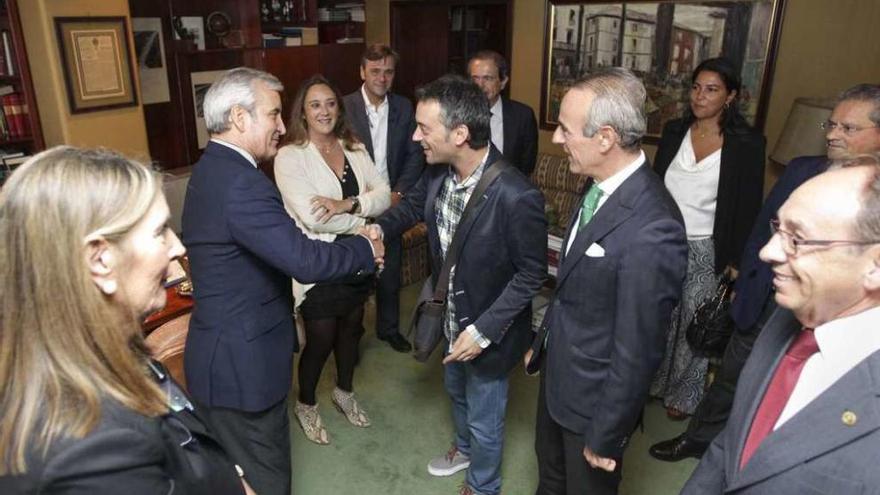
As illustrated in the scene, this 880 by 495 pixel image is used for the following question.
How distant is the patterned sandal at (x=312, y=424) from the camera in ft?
9.53

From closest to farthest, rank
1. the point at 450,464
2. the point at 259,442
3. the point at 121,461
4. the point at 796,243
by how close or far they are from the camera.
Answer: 1. the point at 121,461
2. the point at 796,243
3. the point at 259,442
4. the point at 450,464

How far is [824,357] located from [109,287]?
1.31 metres

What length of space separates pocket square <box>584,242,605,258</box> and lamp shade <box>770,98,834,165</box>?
7.77 feet

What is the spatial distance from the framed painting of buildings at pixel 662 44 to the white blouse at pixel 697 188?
1.51m

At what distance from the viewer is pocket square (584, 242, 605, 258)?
5.37 ft

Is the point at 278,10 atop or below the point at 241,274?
atop

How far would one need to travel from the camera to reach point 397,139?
3678mm

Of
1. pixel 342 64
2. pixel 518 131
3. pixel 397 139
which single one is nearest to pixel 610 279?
pixel 518 131

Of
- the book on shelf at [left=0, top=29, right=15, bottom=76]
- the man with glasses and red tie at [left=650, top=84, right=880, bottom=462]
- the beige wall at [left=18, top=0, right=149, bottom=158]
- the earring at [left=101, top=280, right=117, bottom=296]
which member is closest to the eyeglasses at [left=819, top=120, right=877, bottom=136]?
the man with glasses and red tie at [left=650, top=84, right=880, bottom=462]

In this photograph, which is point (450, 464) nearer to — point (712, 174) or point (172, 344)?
point (172, 344)

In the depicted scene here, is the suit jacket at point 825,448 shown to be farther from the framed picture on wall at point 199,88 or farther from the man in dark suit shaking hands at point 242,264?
the framed picture on wall at point 199,88

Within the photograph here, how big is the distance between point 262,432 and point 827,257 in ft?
5.62

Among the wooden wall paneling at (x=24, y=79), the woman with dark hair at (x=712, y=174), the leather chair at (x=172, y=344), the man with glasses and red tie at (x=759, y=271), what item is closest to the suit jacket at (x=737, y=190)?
the woman with dark hair at (x=712, y=174)

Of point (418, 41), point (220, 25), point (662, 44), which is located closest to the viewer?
point (662, 44)
